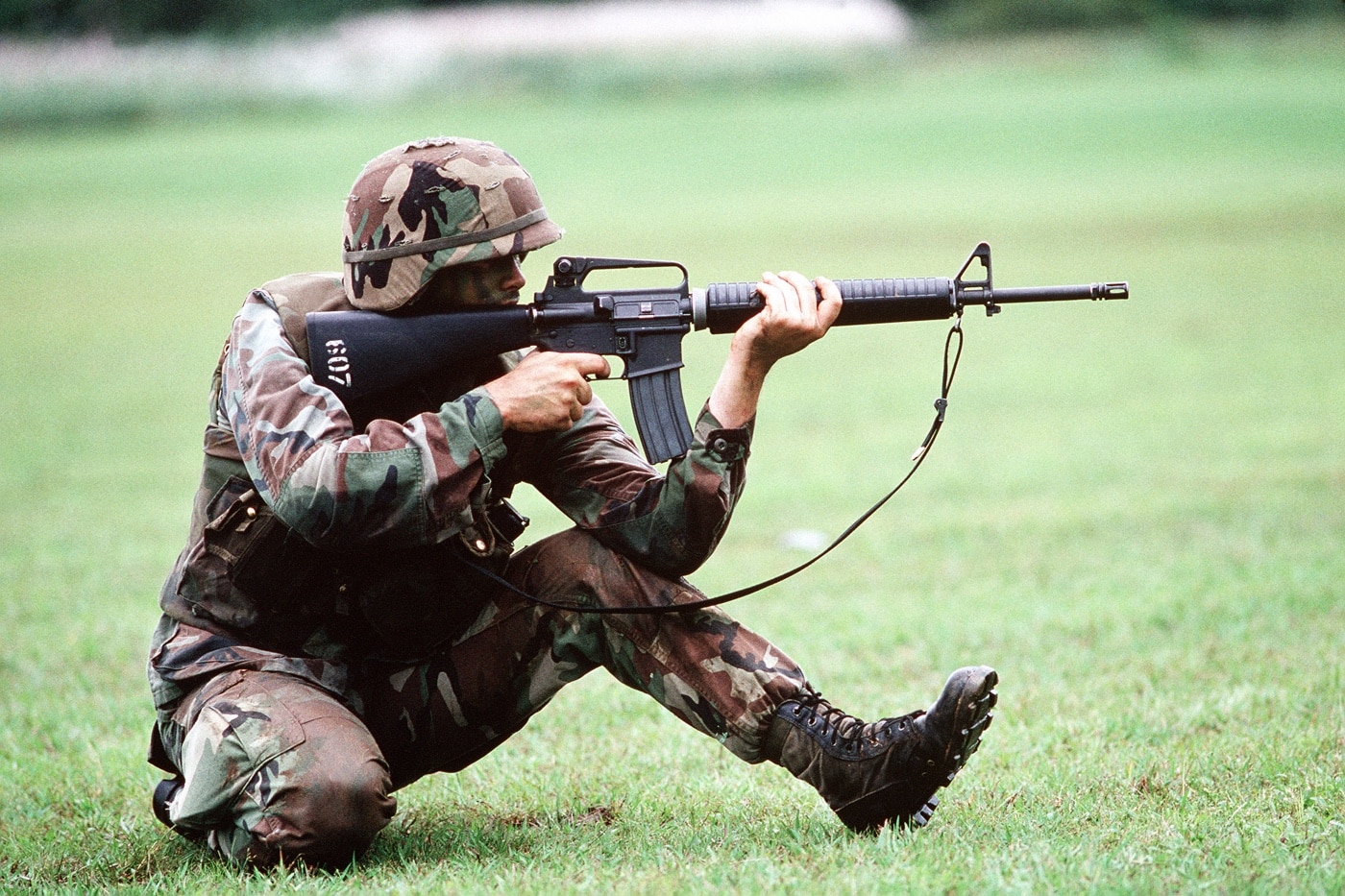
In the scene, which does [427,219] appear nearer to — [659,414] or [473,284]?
[473,284]

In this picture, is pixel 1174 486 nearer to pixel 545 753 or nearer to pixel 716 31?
pixel 545 753

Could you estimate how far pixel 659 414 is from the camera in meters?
4.34

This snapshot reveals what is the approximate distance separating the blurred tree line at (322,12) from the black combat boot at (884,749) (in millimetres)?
53456

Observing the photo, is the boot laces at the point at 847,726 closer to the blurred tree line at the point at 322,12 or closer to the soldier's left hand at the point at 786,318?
the soldier's left hand at the point at 786,318

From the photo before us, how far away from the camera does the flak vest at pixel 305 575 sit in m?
4.18

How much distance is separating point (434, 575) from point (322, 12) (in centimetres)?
5872

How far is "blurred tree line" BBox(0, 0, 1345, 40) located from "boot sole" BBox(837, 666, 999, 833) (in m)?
53.5

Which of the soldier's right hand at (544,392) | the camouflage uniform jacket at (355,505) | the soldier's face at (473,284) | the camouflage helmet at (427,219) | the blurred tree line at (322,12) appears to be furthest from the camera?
the blurred tree line at (322,12)

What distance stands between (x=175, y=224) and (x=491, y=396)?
1077 inches

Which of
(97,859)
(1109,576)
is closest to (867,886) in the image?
(97,859)

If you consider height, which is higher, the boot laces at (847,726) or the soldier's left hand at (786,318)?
the soldier's left hand at (786,318)

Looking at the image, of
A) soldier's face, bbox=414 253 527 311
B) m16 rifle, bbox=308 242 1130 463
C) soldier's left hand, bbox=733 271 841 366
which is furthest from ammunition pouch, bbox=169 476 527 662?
soldier's left hand, bbox=733 271 841 366

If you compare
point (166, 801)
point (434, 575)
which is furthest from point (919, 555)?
point (166, 801)

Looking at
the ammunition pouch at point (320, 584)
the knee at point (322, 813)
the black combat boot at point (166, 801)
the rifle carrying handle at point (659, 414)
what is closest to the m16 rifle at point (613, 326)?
the rifle carrying handle at point (659, 414)
